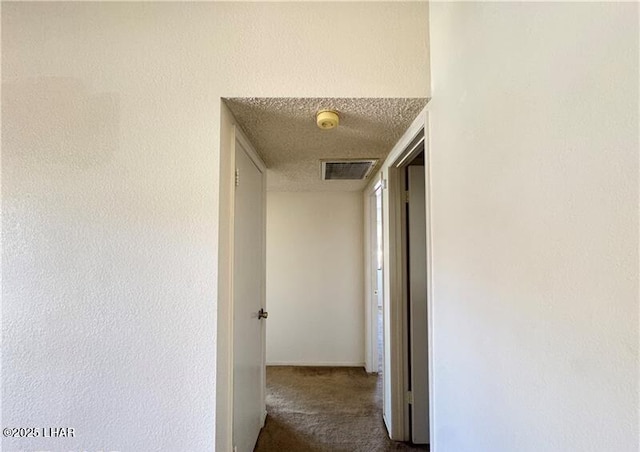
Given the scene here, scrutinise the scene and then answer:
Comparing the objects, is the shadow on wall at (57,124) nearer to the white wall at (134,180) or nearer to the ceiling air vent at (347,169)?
the white wall at (134,180)

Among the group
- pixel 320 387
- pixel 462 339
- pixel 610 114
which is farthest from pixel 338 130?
pixel 320 387

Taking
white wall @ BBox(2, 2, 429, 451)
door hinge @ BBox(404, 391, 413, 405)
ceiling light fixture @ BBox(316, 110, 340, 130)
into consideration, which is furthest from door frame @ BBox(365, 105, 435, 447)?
white wall @ BBox(2, 2, 429, 451)

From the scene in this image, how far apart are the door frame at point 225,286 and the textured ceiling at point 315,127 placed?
0.66 feet

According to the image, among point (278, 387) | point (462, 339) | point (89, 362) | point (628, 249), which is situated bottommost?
point (278, 387)

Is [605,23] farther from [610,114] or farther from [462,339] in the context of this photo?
[462,339]

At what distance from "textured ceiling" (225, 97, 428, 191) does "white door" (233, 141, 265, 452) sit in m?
0.19

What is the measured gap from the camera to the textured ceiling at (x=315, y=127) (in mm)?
1643

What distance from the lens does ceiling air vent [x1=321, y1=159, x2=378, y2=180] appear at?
269cm

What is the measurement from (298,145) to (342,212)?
1.89m

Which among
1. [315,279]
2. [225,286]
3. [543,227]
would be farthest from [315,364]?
[543,227]

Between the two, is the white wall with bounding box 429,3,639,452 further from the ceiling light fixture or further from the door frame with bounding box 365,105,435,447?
the door frame with bounding box 365,105,435,447

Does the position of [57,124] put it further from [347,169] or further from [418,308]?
[418,308]

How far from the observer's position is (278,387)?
3.32 metres

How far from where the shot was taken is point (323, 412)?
2789 millimetres
